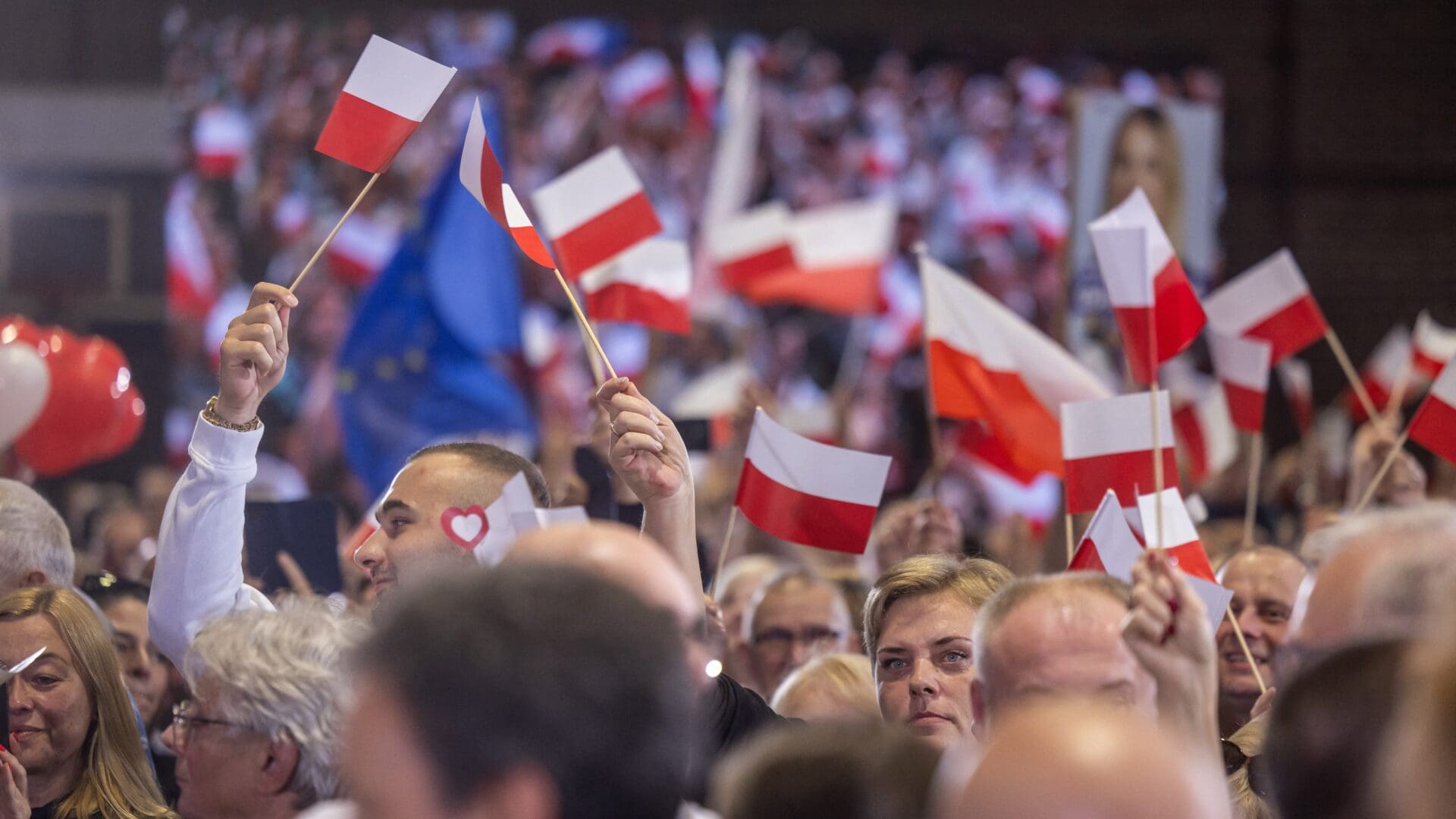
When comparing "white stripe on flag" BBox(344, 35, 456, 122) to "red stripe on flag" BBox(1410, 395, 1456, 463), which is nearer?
"white stripe on flag" BBox(344, 35, 456, 122)

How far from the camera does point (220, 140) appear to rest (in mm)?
9617

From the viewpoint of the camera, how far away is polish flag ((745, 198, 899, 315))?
23.3ft

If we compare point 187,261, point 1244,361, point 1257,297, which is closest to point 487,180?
point 1244,361

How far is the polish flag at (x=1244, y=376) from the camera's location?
4.66 meters

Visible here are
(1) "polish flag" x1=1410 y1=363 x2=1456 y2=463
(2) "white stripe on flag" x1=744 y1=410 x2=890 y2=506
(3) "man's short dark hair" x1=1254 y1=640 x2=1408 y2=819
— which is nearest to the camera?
(3) "man's short dark hair" x1=1254 y1=640 x2=1408 y2=819

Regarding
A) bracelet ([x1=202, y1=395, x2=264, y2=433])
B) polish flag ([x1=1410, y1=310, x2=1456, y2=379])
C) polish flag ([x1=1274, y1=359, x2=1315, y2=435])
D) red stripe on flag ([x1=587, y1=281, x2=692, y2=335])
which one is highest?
bracelet ([x1=202, y1=395, x2=264, y2=433])

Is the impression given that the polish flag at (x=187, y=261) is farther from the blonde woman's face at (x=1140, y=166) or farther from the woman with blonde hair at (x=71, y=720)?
the woman with blonde hair at (x=71, y=720)

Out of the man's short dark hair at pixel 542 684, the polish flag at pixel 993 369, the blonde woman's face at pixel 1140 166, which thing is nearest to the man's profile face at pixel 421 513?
the man's short dark hair at pixel 542 684

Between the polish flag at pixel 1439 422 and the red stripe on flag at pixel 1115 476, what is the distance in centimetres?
97

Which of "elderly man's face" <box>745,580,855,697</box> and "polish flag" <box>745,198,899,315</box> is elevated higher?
"polish flag" <box>745,198,899,315</box>

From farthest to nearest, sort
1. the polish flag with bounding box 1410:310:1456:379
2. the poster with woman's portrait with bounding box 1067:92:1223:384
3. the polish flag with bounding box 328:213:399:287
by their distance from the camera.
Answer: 1. the poster with woman's portrait with bounding box 1067:92:1223:384
2. the polish flag with bounding box 328:213:399:287
3. the polish flag with bounding box 1410:310:1456:379

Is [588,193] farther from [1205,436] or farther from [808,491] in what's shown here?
[1205,436]

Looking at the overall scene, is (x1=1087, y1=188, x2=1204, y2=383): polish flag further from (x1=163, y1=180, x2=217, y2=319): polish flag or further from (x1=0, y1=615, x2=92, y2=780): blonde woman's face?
(x1=163, y1=180, x2=217, y2=319): polish flag

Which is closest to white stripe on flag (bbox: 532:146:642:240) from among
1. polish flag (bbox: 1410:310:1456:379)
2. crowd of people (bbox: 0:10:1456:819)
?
crowd of people (bbox: 0:10:1456:819)
